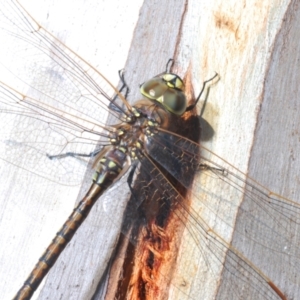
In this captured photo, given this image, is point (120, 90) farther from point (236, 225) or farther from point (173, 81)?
point (236, 225)

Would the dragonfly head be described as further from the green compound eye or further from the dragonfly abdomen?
the dragonfly abdomen

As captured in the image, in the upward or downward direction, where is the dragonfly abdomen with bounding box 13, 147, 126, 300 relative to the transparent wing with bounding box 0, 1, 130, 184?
downward

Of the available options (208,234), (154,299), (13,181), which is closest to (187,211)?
(208,234)

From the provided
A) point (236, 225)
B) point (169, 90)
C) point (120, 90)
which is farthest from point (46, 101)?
point (236, 225)

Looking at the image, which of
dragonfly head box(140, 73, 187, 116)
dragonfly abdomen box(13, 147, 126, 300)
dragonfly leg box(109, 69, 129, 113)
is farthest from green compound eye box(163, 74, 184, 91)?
dragonfly abdomen box(13, 147, 126, 300)

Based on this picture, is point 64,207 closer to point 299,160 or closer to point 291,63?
point 299,160

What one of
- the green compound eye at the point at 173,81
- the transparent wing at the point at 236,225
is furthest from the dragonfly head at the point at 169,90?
the transparent wing at the point at 236,225
